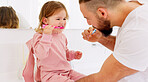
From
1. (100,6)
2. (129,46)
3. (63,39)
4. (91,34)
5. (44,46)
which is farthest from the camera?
(63,39)

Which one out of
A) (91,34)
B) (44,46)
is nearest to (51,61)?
(44,46)

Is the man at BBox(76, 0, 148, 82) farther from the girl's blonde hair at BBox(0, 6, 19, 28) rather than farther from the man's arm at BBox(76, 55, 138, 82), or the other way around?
the girl's blonde hair at BBox(0, 6, 19, 28)

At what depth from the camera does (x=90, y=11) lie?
2.60 ft

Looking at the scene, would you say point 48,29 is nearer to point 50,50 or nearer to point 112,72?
point 50,50

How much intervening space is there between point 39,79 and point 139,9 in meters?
0.80

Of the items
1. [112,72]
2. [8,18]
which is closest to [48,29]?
[8,18]

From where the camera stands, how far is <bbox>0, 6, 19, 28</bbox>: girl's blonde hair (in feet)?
3.69

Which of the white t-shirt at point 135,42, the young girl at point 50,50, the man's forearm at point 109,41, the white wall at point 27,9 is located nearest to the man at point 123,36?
the white t-shirt at point 135,42

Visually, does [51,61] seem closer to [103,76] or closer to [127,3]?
[103,76]

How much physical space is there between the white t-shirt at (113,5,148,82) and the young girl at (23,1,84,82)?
422 mm

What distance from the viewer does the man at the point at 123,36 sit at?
646mm

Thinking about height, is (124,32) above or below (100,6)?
below

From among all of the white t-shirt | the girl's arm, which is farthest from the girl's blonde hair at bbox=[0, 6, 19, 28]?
the white t-shirt

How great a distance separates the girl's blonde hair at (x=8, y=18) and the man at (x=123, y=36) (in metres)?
0.59
